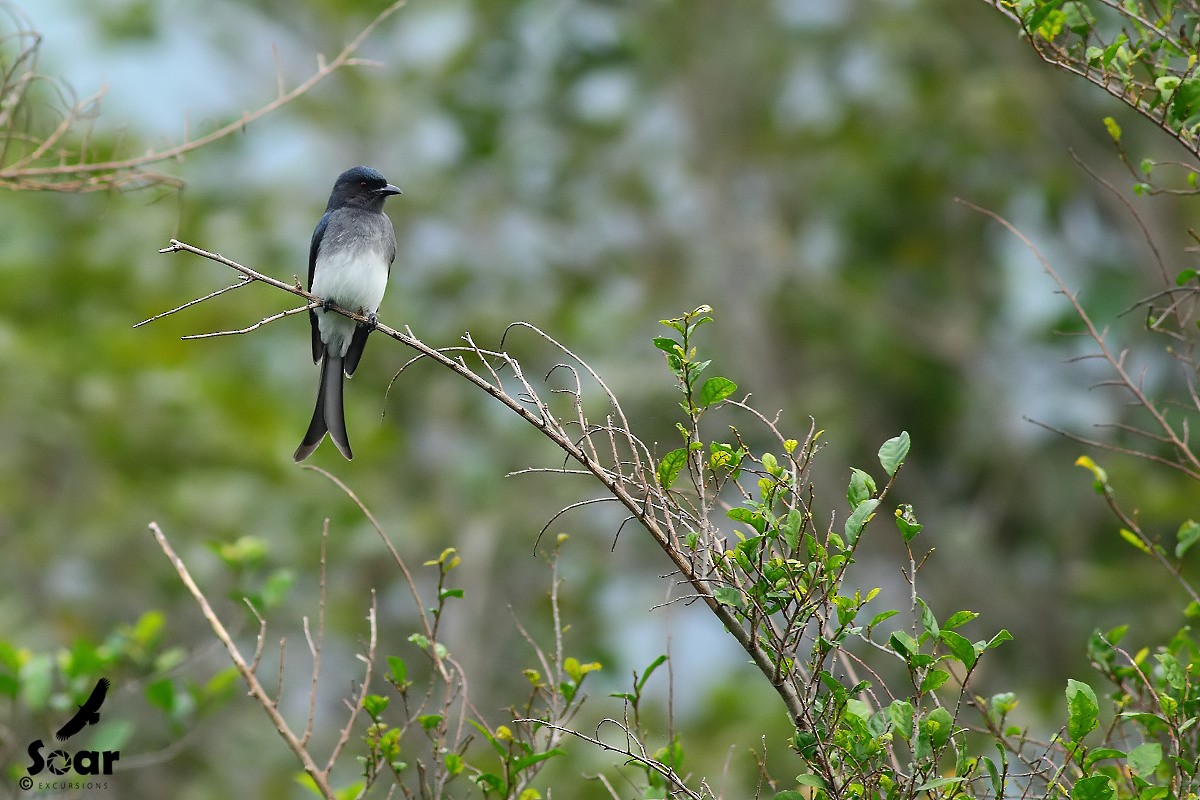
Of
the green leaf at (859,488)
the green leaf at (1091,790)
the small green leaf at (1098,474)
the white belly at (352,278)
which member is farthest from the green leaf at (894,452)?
the white belly at (352,278)

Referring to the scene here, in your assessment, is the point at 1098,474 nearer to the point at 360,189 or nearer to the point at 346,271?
the point at 346,271

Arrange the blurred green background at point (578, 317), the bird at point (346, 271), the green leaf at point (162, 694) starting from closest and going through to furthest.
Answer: the green leaf at point (162, 694), the bird at point (346, 271), the blurred green background at point (578, 317)

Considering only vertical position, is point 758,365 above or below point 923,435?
above

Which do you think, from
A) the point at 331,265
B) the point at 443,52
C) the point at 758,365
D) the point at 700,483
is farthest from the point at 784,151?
the point at 700,483

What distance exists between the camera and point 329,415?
4.38 meters

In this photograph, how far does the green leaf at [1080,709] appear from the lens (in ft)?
7.39

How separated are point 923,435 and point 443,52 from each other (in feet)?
20.1

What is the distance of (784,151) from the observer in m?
12.8

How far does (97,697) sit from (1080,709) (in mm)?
2977

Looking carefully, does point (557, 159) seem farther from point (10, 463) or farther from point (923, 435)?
point (10, 463)

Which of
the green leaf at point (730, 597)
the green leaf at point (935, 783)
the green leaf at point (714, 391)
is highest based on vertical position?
the green leaf at point (714, 391)

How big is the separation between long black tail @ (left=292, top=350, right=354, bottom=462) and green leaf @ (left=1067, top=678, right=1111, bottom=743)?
6.83 feet

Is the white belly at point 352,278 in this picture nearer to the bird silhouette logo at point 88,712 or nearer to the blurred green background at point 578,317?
the bird silhouette logo at point 88,712

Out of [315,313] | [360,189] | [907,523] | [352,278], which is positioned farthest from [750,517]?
[360,189]
